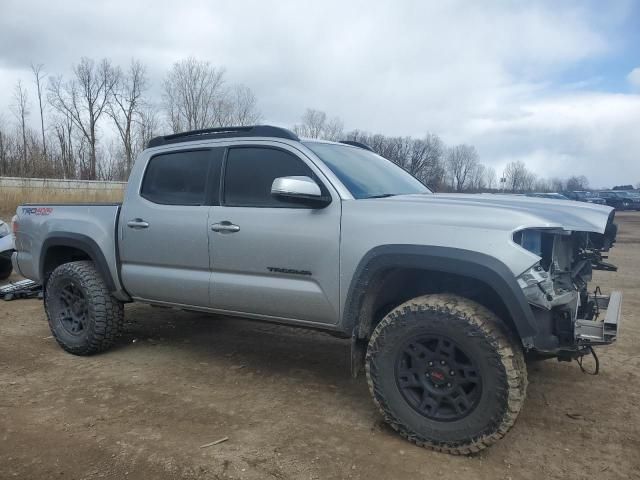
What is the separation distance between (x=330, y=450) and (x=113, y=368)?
237 cm

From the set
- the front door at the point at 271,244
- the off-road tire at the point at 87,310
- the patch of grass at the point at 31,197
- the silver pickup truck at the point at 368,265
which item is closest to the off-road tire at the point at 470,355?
the silver pickup truck at the point at 368,265

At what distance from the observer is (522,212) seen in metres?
3.07

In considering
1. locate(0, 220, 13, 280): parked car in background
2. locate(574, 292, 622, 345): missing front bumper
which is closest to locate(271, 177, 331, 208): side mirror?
locate(574, 292, 622, 345): missing front bumper

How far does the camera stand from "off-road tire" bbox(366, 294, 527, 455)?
301 cm

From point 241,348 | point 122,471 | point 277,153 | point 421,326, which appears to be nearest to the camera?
point 122,471

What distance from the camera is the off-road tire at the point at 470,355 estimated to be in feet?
9.86

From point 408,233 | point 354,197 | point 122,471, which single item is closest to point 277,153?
point 354,197

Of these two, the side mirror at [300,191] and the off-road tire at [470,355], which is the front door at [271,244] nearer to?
the side mirror at [300,191]

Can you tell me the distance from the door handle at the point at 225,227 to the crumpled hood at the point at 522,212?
121 centimetres

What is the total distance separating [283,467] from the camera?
120 inches

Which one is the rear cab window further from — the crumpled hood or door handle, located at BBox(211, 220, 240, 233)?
the crumpled hood

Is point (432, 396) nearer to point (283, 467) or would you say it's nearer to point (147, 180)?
point (283, 467)

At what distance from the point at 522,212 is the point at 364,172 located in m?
1.42

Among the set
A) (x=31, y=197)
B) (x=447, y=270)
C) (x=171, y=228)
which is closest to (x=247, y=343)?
(x=171, y=228)
